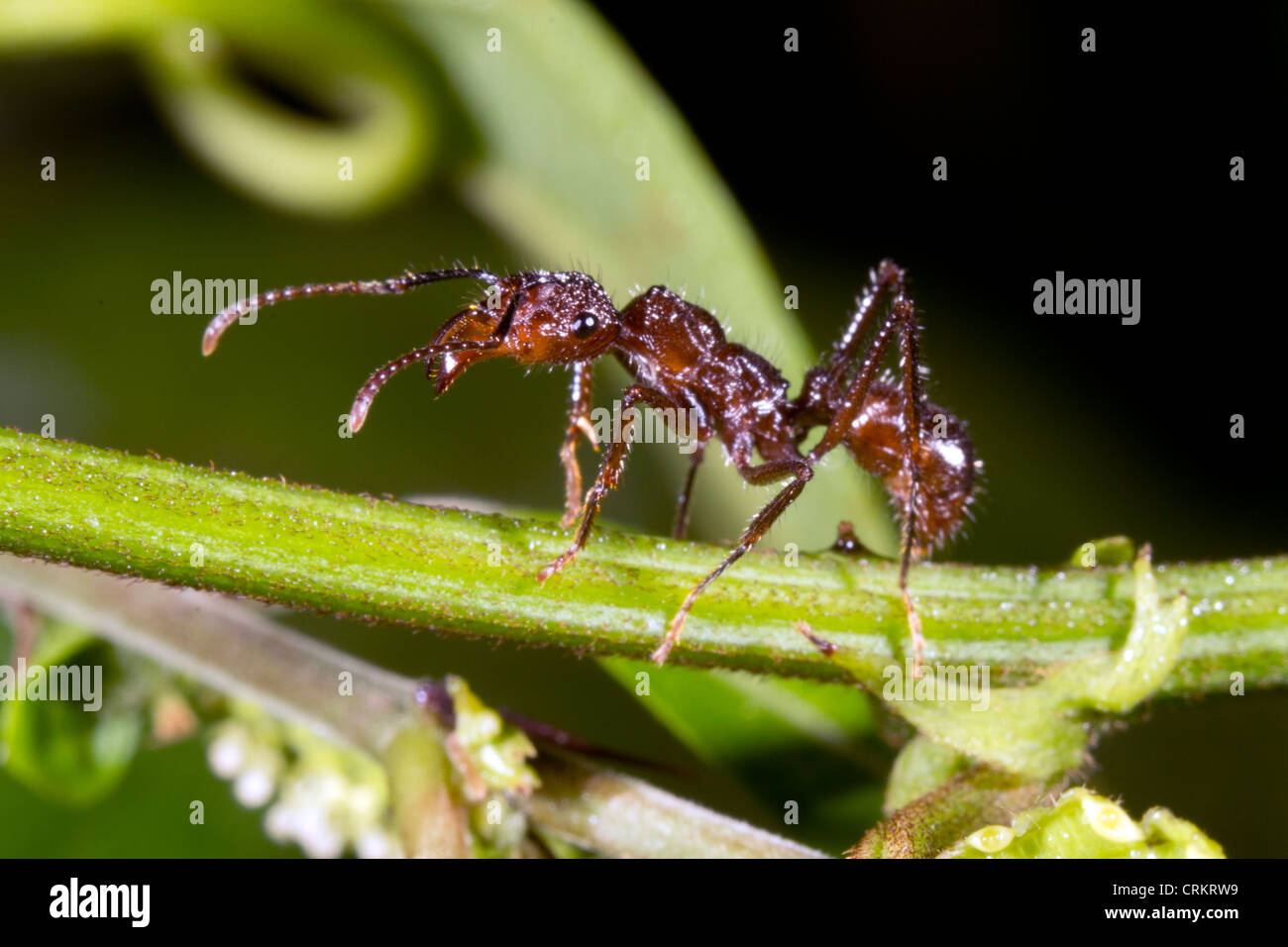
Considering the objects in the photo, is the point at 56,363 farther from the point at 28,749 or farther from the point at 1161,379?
the point at 1161,379

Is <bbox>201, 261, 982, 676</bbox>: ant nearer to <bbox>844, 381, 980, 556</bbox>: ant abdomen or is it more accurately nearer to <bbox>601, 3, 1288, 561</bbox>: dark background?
<bbox>844, 381, 980, 556</bbox>: ant abdomen

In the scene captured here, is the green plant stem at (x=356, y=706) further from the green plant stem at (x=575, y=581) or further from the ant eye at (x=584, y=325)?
the ant eye at (x=584, y=325)

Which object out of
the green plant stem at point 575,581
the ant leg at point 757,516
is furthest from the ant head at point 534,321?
the green plant stem at point 575,581

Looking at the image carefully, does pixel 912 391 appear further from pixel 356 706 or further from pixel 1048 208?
pixel 1048 208

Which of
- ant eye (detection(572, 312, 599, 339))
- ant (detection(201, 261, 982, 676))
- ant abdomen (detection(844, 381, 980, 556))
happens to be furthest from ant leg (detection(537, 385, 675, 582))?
ant abdomen (detection(844, 381, 980, 556))

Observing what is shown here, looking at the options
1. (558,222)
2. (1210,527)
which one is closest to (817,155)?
(558,222)
